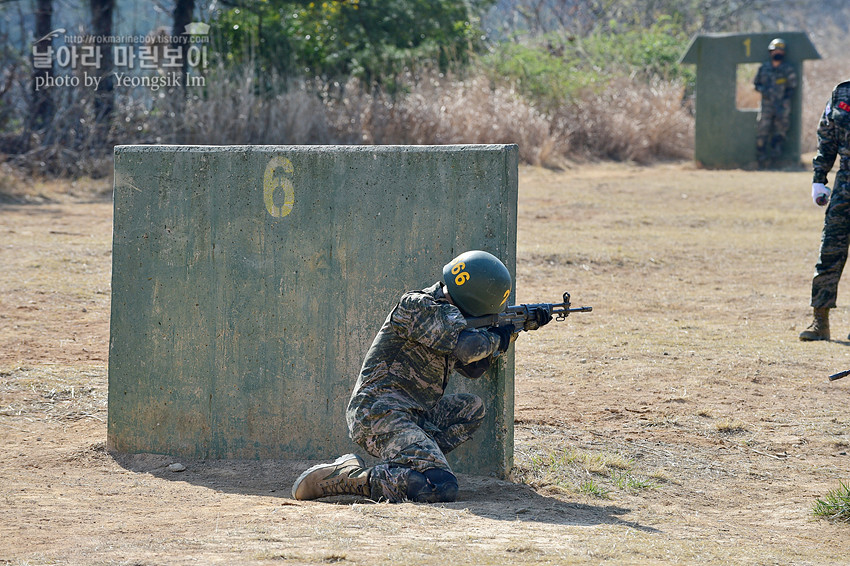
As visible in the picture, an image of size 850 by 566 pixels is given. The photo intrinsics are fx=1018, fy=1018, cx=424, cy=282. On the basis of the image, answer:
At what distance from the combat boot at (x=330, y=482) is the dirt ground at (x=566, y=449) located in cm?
10

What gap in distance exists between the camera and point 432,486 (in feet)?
14.1

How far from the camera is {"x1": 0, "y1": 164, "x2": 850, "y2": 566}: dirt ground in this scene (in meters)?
3.54

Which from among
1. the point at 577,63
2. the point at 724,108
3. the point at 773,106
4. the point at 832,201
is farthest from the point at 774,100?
the point at 832,201

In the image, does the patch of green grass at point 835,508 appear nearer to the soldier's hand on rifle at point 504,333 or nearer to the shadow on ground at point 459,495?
the shadow on ground at point 459,495

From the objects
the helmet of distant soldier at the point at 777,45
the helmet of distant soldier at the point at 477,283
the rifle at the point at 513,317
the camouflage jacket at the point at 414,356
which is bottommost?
the camouflage jacket at the point at 414,356

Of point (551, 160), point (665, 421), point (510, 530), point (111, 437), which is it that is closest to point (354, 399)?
point (510, 530)

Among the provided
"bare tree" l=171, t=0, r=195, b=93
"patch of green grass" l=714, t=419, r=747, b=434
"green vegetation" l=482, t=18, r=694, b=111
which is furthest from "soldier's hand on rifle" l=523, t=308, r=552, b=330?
"green vegetation" l=482, t=18, r=694, b=111

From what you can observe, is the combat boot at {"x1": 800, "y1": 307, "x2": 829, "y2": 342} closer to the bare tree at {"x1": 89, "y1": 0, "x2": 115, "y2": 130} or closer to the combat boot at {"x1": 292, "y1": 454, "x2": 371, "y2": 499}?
the combat boot at {"x1": 292, "y1": 454, "x2": 371, "y2": 499}

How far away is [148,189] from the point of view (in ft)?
17.0

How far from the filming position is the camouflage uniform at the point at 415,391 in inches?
167

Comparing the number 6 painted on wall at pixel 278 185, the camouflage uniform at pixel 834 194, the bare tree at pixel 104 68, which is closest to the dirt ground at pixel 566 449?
the camouflage uniform at pixel 834 194

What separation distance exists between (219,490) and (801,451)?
9.84 feet

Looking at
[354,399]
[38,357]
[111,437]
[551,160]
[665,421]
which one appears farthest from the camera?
[551,160]

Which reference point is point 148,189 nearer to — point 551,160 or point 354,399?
point 354,399
